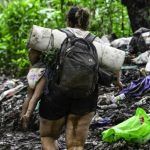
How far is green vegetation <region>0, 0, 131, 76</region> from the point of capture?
12.3 m

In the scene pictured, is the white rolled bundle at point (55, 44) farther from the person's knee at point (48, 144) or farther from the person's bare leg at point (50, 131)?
the person's knee at point (48, 144)

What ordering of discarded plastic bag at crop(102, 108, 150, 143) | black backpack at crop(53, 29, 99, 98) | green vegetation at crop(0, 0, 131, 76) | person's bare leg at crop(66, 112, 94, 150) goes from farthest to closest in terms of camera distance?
green vegetation at crop(0, 0, 131, 76) < discarded plastic bag at crop(102, 108, 150, 143) < person's bare leg at crop(66, 112, 94, 150) < black backpack at crop(53, 29, 99, 98)

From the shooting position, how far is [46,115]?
487 centimetres

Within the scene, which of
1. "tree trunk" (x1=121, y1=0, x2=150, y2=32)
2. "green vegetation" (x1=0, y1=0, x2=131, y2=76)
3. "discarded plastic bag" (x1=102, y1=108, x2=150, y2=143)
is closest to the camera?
"discarded plastic bag" (x1=102, y1=108, x2=150, y2=143)

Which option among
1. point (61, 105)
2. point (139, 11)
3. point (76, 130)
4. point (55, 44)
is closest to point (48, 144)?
point (76, 130)

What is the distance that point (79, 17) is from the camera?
4.83 m

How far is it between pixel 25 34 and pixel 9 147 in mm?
6055

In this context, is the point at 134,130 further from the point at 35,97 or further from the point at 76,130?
the point at 35,97

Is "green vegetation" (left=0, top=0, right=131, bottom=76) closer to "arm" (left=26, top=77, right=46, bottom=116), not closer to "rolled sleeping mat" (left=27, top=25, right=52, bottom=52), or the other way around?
"arm" (left=26, top=77, right=46, bottom=116)

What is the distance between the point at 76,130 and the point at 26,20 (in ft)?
25.6

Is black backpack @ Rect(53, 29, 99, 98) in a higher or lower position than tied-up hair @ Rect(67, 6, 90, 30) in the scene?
lower

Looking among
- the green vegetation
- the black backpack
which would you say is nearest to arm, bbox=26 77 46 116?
the black backpack

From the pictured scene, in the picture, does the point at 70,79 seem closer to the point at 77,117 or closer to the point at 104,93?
the point at 77,117

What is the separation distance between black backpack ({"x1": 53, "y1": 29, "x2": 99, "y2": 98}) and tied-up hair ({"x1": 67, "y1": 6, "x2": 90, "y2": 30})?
0.60 feet
